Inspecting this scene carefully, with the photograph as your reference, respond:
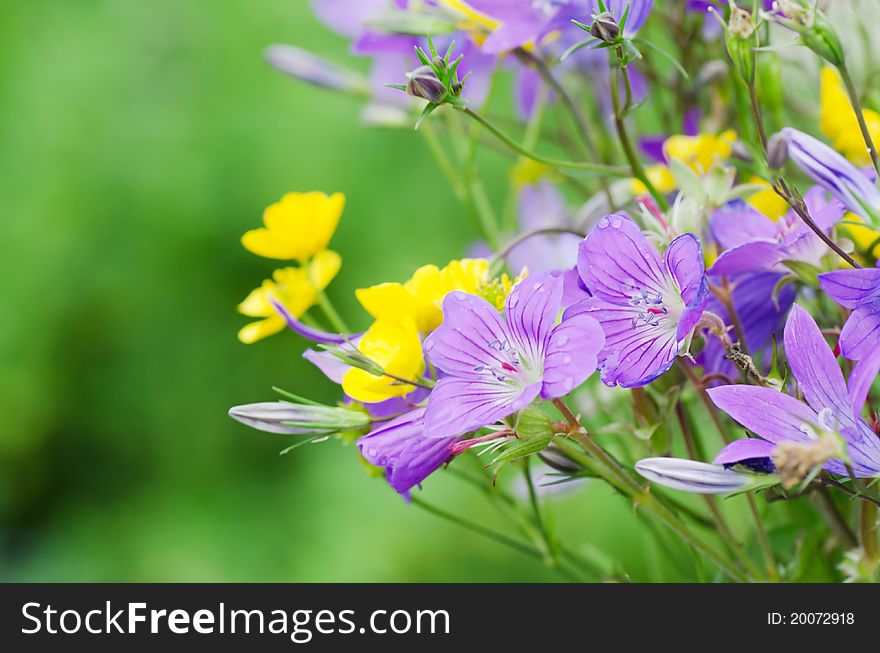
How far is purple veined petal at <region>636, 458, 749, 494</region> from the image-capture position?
0.22m

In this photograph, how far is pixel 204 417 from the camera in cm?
105

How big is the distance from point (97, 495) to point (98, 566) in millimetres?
99

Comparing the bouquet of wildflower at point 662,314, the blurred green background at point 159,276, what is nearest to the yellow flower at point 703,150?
the bouquet of wildflower at point 662,314

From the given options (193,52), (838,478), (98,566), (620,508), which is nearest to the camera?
(838,478)

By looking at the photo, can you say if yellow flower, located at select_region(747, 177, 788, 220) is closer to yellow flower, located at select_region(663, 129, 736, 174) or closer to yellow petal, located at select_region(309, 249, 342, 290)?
yellow flower, located at select_region(663, 129, 736, 174)

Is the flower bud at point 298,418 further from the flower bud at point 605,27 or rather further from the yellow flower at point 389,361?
the flower bud at point 605,27

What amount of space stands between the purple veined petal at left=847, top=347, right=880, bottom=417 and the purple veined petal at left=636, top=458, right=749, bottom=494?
1.2 inches

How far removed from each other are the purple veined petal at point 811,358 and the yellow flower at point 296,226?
5.7 inches

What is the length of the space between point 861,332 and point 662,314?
1.9 inches

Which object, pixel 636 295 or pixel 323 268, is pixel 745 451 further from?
pixel 323 268

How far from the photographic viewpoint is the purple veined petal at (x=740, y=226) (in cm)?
26

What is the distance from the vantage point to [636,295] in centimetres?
24

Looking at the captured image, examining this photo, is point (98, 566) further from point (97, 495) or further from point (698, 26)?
point (698, 26)
